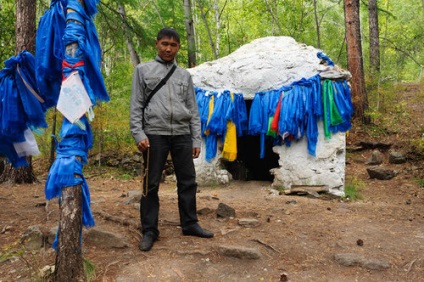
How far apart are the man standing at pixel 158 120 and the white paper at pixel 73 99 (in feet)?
2.45

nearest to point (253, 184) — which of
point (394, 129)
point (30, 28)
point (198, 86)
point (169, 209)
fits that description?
point (198, 86)

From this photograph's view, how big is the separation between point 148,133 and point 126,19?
18.0 feet

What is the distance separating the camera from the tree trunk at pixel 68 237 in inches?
101

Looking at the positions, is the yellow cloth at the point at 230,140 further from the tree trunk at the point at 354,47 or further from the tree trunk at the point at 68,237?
the tree trunk at the point at 68,237

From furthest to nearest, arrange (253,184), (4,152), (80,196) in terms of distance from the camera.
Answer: (253,184) < (4,152) < (80,196)

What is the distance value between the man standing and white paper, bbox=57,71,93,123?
0.75 m

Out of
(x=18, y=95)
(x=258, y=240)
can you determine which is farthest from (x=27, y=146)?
(x=258, y=240)

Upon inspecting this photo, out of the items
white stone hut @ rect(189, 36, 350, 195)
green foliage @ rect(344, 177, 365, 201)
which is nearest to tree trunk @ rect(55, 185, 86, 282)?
white stone hut @ rect(189, 36, 350, 195)

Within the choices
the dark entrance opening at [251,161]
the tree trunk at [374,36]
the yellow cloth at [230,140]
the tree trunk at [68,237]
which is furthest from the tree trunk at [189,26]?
the tree trunk at [68,237]

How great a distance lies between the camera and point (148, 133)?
3396 millimetres

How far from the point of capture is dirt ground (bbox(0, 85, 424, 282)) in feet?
9.78

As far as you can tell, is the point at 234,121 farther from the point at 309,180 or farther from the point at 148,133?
the point at 148,133

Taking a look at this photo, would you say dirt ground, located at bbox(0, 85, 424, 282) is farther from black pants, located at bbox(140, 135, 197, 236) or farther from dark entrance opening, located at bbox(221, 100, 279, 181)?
dark entrance opening, located at bbox(221, 100, 279, 181)

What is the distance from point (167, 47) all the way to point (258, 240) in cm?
213
